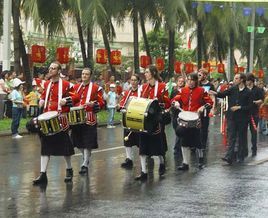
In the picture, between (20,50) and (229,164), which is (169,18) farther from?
(229,164)

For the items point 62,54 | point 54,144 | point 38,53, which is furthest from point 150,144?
point 62,54

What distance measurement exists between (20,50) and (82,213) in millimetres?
19994

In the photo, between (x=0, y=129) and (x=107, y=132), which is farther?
(x=107, y=132)

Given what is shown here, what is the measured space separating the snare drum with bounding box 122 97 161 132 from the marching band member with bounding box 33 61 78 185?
1079 mm

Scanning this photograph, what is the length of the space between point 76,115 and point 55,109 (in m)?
0.79

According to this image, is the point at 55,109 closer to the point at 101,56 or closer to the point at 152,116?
the point at 152,116

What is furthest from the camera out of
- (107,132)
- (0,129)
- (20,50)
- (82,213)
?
(20,50)

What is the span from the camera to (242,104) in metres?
13.3

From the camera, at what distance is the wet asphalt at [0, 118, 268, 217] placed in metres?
8.58

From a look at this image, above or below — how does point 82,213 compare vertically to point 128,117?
below

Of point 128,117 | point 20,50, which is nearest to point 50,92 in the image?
point 128,117

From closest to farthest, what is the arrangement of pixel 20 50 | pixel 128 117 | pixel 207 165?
pixel 128 117
pixel 207 165
pixel 20 50

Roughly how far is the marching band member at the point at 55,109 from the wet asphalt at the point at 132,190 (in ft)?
1.41

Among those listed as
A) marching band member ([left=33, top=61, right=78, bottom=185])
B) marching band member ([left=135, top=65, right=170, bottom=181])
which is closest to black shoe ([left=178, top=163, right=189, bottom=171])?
marching band member ([left=135, top=65, right=170, bottom=181])
